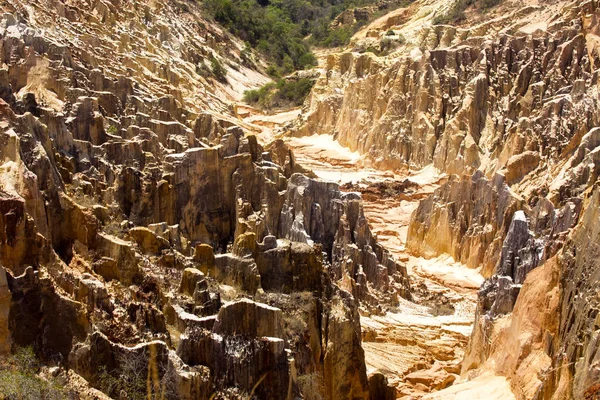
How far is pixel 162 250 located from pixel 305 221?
9106 mm

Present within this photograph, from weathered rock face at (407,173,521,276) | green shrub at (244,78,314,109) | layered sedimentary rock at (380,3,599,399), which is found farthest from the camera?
green shrub at (244,78,314,109)

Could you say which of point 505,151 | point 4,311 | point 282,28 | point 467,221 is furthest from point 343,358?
point 282,28

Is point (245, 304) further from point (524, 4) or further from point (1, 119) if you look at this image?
point (524, 4)

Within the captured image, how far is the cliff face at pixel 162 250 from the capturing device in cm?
1209

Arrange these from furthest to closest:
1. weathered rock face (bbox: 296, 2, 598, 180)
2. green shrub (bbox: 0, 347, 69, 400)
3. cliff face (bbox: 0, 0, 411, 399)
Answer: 1. weathered rock face (bbox: 296, 2, 598, 180)
2. cliff face (bbox: 0, 0, 411, 399)
3. green shrub (bbox: 0, 347, 69, 400)

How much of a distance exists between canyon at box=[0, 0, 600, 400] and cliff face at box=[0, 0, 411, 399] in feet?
0.14

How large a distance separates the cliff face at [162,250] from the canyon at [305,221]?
4 centimetres

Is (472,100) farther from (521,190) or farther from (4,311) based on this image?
(4,311)

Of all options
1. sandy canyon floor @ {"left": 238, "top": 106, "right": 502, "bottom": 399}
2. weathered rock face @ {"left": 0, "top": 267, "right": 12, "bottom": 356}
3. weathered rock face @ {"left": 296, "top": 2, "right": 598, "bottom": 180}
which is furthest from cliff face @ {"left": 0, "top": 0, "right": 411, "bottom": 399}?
weathered rock face @ {"left": 296, "top": 2, "right": 598, "bottom": 180}

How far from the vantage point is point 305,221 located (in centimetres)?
2486

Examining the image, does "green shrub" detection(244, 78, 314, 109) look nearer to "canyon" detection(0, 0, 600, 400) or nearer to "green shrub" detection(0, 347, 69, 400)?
"canyon" detection(0, 0, 600, 400)

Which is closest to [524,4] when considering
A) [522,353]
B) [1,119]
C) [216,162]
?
[216,162]

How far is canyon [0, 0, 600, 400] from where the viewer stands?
40.8 feet

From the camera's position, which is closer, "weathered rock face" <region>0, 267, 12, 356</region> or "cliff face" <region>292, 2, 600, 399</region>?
"weathered rock face" <region>0, 267, 12, 356</region>
